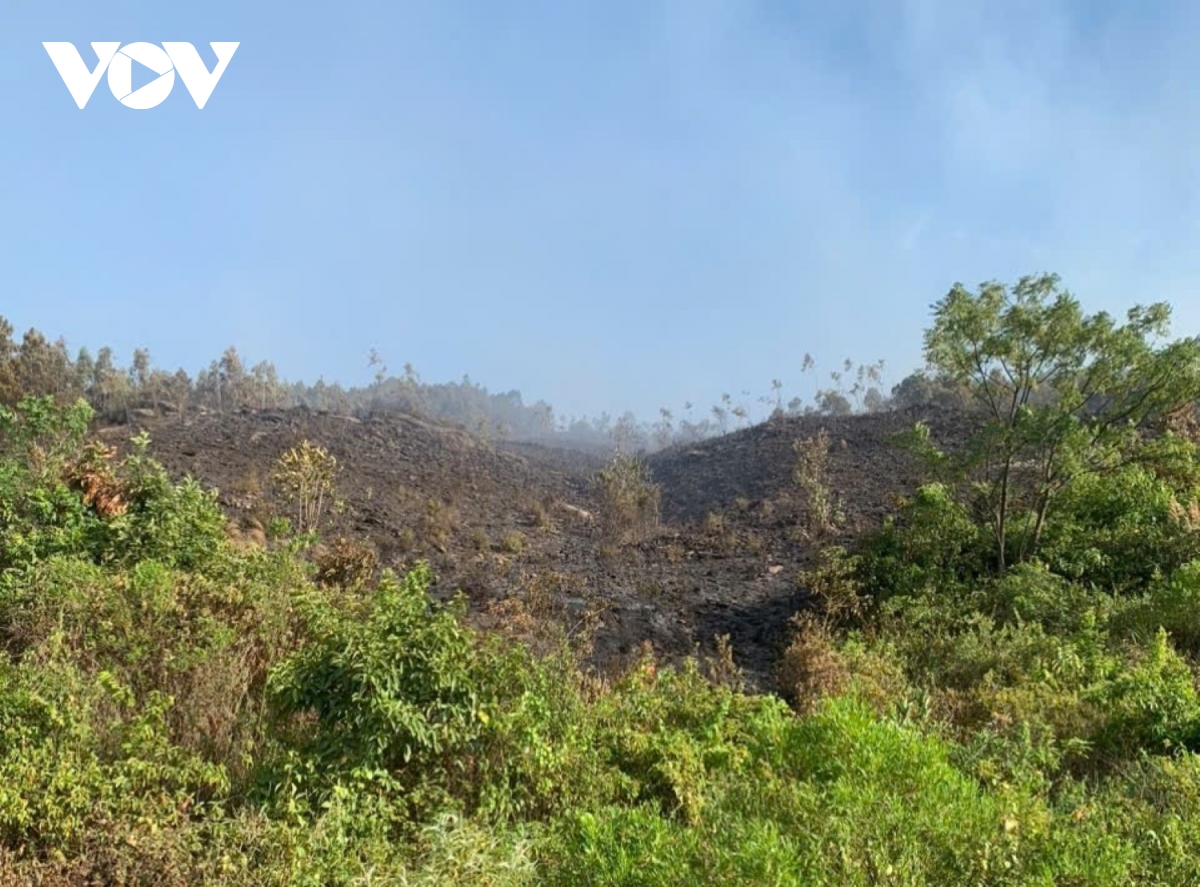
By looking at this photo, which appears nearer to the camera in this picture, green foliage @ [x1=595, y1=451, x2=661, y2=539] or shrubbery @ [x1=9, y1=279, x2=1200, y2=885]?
shrubbery @ [x1=9, y1=279, x2=1200, y2=885]

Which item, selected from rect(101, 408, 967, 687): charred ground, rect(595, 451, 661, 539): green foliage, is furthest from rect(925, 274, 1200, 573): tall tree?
rect(595, 451, 661, 539): green foliage

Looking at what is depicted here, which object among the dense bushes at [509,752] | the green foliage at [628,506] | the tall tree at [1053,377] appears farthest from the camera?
the green foliage at [628,506]

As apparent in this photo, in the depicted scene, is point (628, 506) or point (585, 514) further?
point (585, 514)

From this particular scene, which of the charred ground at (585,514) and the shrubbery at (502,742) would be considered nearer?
the shrubbery at (502,742)

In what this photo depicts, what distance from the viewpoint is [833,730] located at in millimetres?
4191

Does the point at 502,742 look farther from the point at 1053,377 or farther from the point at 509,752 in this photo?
the point at 1053,377

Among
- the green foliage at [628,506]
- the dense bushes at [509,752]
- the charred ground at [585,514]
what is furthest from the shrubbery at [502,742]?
the green foliage at [628,506]

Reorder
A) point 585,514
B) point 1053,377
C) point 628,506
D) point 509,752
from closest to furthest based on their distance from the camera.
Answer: point 509,752
point 1053,377
point 628,506
point 585,514

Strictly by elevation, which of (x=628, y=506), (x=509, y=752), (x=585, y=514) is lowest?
(x=509, y=752)

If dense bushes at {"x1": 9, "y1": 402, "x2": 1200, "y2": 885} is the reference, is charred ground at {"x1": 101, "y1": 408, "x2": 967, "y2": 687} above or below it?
above

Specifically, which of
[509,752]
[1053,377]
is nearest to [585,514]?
[1053,377]

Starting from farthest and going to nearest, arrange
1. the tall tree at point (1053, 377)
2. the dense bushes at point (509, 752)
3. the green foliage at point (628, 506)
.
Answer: the green foliage at point (628, 506) → the tall tree at point (1053, 377) → the dense bushes at point (509, 752)

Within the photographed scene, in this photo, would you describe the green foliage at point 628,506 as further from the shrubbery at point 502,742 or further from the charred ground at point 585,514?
the shrubbery at point 502,742

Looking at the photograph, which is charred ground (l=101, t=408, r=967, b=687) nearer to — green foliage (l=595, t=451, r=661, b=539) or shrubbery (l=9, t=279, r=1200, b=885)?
green foliage (l=595, t=451, r=661, b=539)
